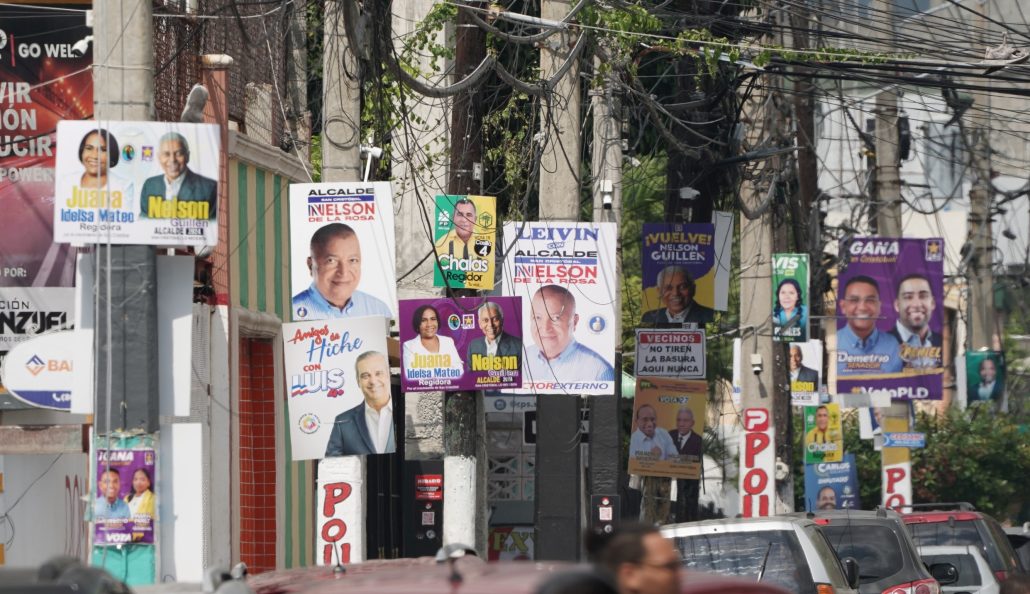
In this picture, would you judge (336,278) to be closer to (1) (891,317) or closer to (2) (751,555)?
(2) (751,555)

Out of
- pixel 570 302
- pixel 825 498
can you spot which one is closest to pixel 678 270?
pixel 570 302

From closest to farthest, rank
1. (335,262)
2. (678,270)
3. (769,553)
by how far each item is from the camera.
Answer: (769,553) → (335,262) → (678,270)

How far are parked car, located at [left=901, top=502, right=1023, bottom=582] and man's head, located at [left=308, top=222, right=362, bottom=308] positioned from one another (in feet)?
21.2

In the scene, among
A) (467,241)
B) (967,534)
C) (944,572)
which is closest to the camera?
(944,572)

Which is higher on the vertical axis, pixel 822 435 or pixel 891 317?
pixel 891 317

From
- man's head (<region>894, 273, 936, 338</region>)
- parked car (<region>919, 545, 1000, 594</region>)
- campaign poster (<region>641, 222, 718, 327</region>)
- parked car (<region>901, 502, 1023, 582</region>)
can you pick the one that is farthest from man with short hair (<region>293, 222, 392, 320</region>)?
man's head (<region>894, 273, 936, 338</region>)

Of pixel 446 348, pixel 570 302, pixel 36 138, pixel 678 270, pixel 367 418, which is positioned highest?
pixel 36 138

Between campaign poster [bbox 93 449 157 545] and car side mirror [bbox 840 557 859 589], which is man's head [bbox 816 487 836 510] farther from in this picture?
campaign poster [bbox 93 449 157 545]

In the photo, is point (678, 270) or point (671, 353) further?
point (678, 270)

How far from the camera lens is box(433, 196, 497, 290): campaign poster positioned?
55.9 feet

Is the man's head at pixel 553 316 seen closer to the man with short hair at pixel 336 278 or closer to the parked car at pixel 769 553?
the man with short hair at pixel 336 278

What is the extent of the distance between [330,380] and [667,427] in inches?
409

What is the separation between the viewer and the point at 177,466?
430 inches

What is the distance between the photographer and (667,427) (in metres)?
23.5
